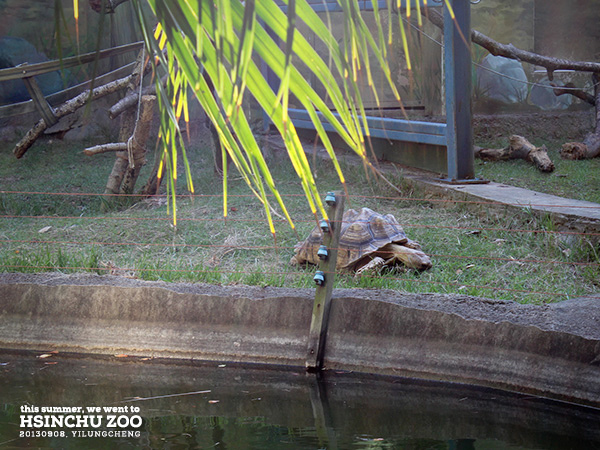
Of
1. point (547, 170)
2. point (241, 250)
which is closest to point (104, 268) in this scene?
point (241, 250)

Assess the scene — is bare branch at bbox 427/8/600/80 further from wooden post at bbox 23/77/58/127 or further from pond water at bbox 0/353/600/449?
pond water at bbox 0/353/600/449

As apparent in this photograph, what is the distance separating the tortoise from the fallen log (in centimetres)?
270

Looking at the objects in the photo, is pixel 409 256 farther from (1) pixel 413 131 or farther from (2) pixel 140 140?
(2) pixel 140 140

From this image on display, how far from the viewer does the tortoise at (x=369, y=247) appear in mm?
3627

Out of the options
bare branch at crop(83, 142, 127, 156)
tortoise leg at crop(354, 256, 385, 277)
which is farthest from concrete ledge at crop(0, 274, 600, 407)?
bare branch at crop(83, 142, 127, 156)

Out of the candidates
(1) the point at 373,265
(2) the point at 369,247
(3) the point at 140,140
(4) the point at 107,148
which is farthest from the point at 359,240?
(4) the point at 107,148

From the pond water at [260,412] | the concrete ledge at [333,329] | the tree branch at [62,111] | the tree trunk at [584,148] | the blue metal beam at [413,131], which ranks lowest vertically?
the pond water at [260,412]

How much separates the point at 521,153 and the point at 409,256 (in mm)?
3278

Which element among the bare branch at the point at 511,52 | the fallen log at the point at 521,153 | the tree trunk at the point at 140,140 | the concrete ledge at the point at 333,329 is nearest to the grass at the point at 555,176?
the fallen log at the point at 521,153

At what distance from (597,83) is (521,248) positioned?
425cm

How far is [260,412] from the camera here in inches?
99.4

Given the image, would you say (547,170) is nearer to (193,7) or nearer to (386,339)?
(386,339)

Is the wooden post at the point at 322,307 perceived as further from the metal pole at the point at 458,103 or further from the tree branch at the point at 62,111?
the tree branch at the point at 62,111

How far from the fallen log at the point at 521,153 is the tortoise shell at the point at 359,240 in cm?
270
